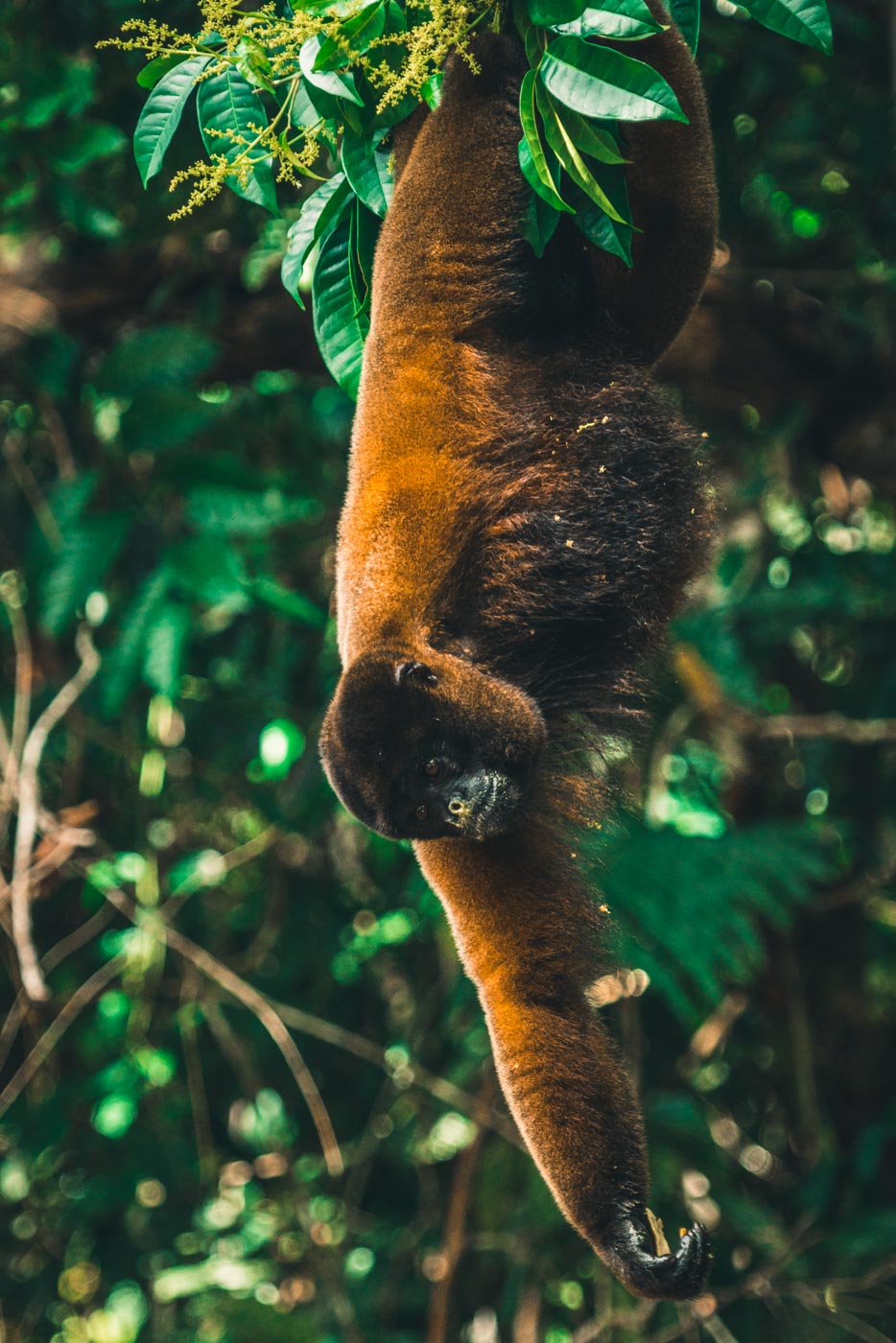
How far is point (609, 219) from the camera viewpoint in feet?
6.18

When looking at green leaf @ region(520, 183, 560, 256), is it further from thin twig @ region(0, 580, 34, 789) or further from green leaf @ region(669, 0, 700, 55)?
thin twig @ region(0, 580, 34, 789)

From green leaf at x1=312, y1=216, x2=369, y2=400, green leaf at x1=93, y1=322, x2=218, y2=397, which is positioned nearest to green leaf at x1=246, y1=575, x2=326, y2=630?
green leaf at x1=93, y1=322, x2=218, y2=397

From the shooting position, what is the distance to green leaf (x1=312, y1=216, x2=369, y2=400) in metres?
2.23

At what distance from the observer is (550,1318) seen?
15.3 feet

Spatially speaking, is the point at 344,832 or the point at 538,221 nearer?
the point at 538,221

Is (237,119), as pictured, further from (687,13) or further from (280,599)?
(280,599)

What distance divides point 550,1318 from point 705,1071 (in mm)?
1120

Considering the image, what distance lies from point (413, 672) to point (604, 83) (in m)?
0.92

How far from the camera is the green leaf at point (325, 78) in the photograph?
1.73 metres

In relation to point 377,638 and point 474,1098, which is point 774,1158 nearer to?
point 474,1098

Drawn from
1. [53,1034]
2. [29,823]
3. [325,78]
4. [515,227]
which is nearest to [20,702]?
[29,823]

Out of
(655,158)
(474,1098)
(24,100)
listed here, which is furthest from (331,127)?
(474,1098)

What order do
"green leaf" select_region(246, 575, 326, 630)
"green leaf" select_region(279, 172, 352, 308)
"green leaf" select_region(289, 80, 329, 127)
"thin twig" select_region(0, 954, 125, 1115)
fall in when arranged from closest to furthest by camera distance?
"green leaf" select_region(289, 80, 329, 127), "green leaf" select_region(279, 172, 352, 308), "green leaf" select_region(246, 575, 326, 630), "thin twig" select_region(0, 954, 125, 1115)

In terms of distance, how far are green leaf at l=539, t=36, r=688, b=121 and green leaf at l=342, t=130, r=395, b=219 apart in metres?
0.37
